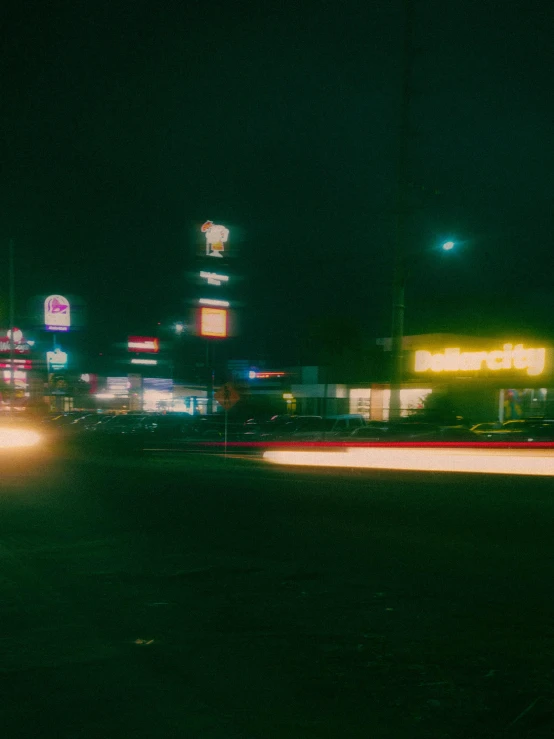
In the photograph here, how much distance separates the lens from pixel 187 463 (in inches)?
812

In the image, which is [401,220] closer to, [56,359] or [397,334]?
[397,334]

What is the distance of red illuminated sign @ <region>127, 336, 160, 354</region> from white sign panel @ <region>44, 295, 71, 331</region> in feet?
39.9

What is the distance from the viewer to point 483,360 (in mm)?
31391

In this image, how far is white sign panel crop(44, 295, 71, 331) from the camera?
2282 inches

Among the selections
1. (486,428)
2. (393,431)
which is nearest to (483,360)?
(486,428)

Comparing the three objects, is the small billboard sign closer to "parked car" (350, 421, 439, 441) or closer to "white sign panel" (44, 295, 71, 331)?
"parked car" (350, 421, 439, 441)

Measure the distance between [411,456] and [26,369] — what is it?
51131 mm

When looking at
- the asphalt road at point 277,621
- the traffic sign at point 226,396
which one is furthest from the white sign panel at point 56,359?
the asphalt road at point 277,621

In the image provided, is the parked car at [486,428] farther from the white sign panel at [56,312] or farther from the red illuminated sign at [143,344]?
the red illuminated sign at [143,344]

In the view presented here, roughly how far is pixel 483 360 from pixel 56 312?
4106 cm

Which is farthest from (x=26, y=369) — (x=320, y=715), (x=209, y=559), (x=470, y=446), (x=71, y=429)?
(x=320, y=715)

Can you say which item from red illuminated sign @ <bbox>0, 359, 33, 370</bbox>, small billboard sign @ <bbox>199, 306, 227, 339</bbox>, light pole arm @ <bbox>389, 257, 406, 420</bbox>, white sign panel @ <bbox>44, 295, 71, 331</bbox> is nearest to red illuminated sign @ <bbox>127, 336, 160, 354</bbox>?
red illuminated sign @ <bbox>0, 359, 33, 370</bbox>

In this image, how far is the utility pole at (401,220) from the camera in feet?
73.9

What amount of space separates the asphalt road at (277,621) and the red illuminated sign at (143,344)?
6115cm
